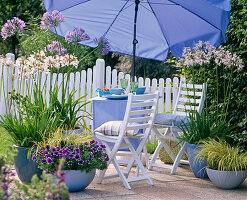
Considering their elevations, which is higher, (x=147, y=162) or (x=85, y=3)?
(x=85, y=3)

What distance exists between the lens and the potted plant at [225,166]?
436 cm

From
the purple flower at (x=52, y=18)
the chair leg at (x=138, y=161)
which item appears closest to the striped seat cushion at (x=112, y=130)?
the chair leg at (x=138, y=161)

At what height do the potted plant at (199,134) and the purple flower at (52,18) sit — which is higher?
the purple flower at (52,18)

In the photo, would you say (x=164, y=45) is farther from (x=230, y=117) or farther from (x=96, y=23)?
(x=230, y=117)

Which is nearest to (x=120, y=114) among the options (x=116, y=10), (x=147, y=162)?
(x=147, y=162)

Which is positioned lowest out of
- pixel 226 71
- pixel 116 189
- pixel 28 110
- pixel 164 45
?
pixel 116 189

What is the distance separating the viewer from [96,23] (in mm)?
6516

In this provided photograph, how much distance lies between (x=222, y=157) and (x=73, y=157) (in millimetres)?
1593

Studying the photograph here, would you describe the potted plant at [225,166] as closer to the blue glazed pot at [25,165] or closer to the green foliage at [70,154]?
the green foliage at [70,154]

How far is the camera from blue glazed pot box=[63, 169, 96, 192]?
13.4ft

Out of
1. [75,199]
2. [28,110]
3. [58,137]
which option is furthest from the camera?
[28,110]

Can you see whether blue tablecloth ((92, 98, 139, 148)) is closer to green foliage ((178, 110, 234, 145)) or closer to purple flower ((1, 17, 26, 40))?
green foliage ((178, 110, 234, 145))

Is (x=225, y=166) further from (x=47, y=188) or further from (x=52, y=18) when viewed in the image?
(x=47, y=188)

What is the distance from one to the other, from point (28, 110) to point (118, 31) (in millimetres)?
2505
